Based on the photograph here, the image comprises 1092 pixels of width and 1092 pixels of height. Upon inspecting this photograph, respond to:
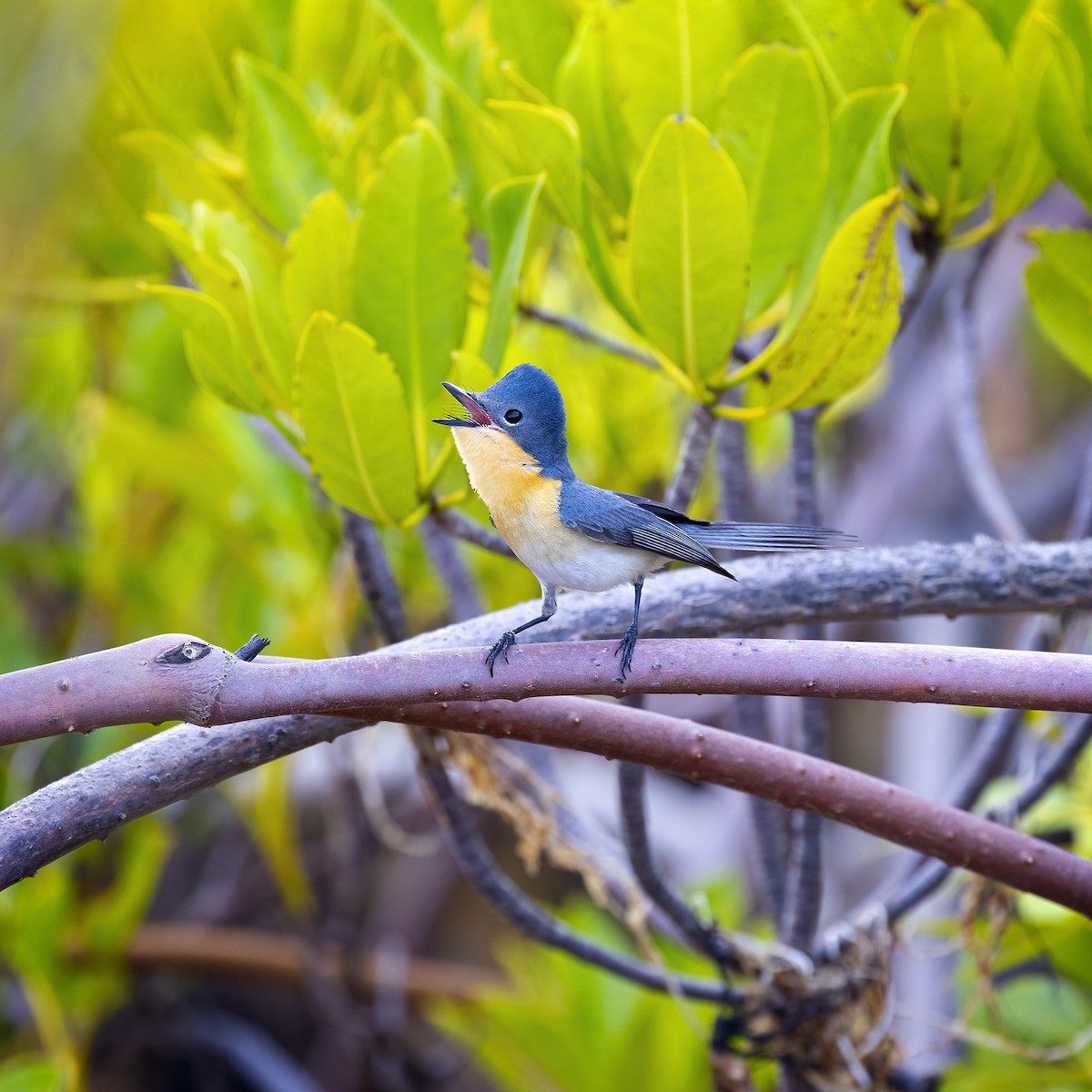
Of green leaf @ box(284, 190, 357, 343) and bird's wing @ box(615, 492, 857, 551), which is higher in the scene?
green leaf @ box(284, 190, 357, 343)

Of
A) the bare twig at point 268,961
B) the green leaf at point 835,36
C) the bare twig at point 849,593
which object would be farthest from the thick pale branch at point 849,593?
the bare twig at point 268,961

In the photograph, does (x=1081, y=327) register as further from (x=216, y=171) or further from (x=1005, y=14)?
(x=216, y=171)

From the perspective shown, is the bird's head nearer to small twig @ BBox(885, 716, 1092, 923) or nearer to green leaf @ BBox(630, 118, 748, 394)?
green leaf @ BBox(630, 118, 748, 394)

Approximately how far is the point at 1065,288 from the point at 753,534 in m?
0.38

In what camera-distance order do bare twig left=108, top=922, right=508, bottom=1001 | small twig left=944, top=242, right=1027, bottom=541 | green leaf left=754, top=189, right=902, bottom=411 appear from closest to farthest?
green leaf left=754, top=189, right=902, bottom=411
small twig left=944, top=242, right=1027, bottom=541
bare twig left=108, top=922, right=508, bottom=1001

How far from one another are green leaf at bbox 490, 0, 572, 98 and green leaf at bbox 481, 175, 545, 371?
26cm

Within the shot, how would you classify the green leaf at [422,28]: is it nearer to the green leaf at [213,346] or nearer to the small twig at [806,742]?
the green leaf at [213,346]

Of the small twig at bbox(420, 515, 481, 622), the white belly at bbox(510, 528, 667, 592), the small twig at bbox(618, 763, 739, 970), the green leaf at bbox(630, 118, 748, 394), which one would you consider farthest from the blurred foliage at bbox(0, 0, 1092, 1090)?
the small twig at bbox(618, 763, 739, 970)

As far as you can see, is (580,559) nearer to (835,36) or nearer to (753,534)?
(753,534)

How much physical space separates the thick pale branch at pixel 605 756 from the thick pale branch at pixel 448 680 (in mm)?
70

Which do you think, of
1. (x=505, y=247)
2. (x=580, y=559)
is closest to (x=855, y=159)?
(x=505, y=247)

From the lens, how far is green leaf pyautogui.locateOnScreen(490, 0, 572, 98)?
1.03 metres

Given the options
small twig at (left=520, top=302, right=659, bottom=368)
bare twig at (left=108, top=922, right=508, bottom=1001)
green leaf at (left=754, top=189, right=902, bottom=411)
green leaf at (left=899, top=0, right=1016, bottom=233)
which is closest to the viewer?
green leaf at (left=754, top=189, right=902, bottom=411)

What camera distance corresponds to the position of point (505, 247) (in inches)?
34.4
